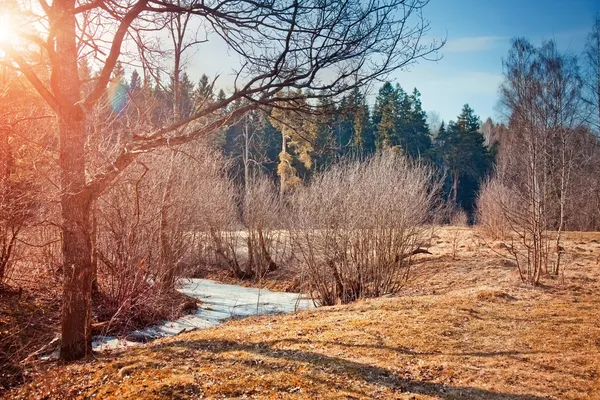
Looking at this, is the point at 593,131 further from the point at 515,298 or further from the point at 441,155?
the point at 441,155

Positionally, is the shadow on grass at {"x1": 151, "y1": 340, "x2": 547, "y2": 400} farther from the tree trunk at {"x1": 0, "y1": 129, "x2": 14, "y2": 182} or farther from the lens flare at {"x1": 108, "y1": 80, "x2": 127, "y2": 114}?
the lens flare at {"x1": 108, "y1": 80, "x2": 127, "y2": 114}

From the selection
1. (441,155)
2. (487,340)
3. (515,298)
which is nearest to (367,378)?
(487,340)

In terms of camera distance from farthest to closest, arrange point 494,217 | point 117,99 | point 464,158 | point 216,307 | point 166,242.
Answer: point 464,158 < point 494,217 < point 216,307 < point 117,99 < point 166,242

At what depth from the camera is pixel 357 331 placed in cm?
608

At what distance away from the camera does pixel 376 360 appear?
4.90 m

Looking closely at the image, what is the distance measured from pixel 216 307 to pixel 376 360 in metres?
8.47

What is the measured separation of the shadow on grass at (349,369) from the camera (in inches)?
158

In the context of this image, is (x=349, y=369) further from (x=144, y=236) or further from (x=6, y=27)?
(x=144, y=236)

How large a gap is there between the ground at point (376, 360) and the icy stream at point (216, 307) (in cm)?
231

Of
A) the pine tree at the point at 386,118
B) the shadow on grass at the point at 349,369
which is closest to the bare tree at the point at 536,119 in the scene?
the shadow on grass at the point at 349,369

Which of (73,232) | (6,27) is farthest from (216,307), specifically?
(6,27)

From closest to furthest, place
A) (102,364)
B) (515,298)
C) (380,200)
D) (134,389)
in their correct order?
1. (134,389)
2. (102,364)
3. (515,298)
4. (380,200)

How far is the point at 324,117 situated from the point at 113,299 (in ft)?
20.6

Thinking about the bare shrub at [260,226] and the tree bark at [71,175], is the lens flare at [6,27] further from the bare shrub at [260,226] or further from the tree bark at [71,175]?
the bare shrub at [260,226]
